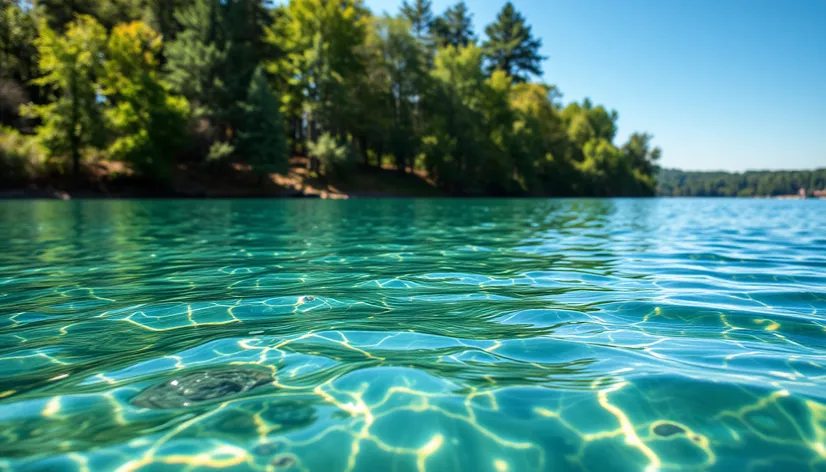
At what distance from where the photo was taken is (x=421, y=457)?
194 cm

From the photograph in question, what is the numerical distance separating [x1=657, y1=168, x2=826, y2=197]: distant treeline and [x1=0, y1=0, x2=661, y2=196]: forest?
9245 centimetres

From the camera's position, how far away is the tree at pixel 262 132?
3644cm

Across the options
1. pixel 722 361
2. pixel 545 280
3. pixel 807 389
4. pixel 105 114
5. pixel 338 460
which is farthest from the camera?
pixel 105 114

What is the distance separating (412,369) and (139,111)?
38792 millimetres

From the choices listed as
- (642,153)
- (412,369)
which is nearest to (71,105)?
(412,369)

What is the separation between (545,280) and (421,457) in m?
3.98

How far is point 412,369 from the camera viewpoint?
2732 millimetres

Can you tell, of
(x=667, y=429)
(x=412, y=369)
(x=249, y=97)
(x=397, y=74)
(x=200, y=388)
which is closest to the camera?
(x=667, y=429)

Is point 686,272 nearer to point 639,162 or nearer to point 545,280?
point 545,280

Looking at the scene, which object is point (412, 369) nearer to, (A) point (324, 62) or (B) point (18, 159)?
(B) point (18, 159)

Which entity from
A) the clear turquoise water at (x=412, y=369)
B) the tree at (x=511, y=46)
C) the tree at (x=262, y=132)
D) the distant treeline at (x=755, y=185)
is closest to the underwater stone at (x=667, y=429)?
the clear turquoise water at (x=412, y=369)

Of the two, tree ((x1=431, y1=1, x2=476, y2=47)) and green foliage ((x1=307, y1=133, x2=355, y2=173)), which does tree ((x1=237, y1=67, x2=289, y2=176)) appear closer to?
green foliage ((x1=307, y1=133, x2=355, y2=173))

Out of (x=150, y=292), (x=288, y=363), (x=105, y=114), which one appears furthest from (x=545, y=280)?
(x=105, y=114)

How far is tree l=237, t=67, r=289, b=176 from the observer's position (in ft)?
120
